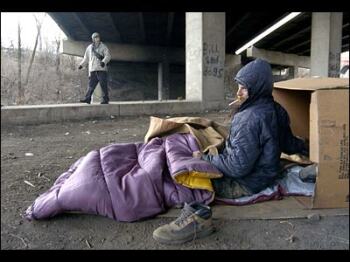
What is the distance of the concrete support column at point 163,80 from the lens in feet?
88.3

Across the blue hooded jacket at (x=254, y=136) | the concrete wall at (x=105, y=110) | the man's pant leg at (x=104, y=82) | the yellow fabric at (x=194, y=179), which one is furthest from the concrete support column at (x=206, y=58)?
the yellow fabric at (x=194, y=179)

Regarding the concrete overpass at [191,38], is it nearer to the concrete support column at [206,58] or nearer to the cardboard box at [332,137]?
the concrete support column at [206,58]

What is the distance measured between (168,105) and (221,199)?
258 inches

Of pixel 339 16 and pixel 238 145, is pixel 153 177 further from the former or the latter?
pixel 339 16

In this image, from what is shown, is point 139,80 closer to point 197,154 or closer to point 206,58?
point 206,58

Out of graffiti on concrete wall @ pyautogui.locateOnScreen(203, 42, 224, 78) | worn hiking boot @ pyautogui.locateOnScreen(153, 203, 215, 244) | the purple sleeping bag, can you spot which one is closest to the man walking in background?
graffiti on concrete wall @ pyautogui.locateOnScreen(203, 42, 224, 78)

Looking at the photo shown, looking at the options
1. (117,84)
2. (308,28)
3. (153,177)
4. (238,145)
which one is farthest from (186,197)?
(117,84)

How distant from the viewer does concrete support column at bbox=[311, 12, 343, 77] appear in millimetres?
15289

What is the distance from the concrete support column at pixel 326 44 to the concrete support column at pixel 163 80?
12.4 meters

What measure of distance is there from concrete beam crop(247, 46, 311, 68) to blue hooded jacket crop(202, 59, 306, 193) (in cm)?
2492

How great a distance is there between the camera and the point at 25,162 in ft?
12.1

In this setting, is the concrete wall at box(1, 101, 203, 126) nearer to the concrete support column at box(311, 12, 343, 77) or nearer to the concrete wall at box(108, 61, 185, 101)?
the concrete support column at box(311, 12, 343, 77)
